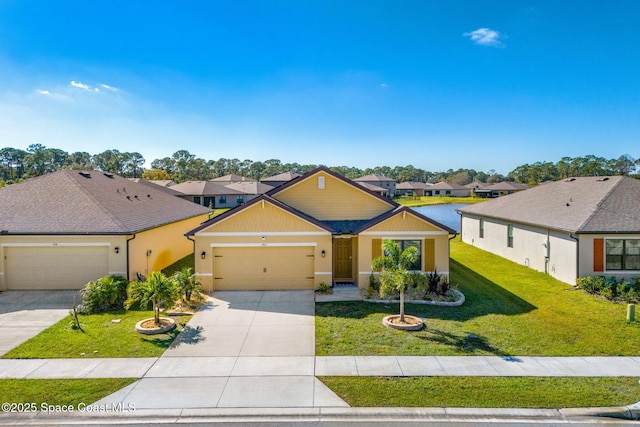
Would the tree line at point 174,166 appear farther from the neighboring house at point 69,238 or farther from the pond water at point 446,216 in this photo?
the neighboring house at point 69,238

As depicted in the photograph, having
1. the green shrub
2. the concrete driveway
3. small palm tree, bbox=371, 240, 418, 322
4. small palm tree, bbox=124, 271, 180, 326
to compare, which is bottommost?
the concrete driveway

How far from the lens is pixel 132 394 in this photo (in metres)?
7.11

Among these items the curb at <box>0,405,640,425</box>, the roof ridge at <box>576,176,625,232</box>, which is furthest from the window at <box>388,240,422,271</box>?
the curb at <box>0,405,640,425</box>

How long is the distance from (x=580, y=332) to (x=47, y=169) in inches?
4713

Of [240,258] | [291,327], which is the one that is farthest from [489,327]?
[240,258]

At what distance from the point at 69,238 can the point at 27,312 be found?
310 centimetres

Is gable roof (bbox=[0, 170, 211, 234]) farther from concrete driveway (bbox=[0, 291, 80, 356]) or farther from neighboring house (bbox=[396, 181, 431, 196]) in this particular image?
neighboring house (bbox=[396, 181, 431, 196])

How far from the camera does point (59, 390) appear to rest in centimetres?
720

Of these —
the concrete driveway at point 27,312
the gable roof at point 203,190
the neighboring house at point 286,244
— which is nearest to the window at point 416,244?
the neighboring house at point 286,244

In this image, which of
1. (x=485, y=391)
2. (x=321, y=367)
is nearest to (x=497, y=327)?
(x=485, y=391)

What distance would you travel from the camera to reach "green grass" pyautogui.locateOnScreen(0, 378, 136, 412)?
6875 millimetres

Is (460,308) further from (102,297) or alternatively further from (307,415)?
(102,297)

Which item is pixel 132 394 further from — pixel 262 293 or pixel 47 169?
pixel 47 169

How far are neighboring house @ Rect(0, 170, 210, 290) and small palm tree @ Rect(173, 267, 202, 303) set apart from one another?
8.79 ft
